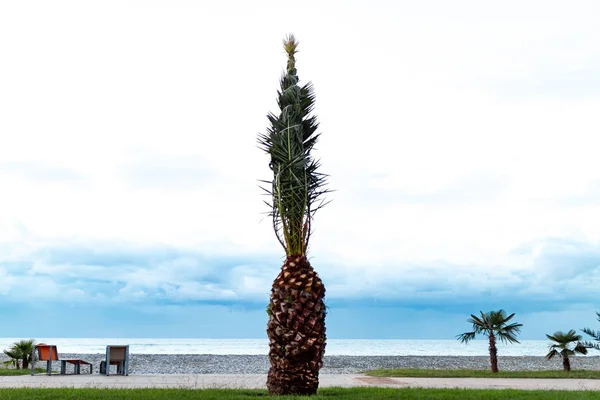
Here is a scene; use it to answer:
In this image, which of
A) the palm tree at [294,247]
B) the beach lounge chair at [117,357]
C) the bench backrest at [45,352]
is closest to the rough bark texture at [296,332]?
the palm tree at [294,247]

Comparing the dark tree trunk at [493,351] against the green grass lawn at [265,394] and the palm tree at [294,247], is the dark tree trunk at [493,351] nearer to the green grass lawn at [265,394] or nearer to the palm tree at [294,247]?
the green grass lawn at [265,394]

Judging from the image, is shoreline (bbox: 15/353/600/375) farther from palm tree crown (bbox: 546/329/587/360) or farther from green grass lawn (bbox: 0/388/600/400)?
green grass lawn (bbox: 0/388/600/400)

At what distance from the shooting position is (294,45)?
48.0 feet

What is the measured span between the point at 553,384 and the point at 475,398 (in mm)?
5628

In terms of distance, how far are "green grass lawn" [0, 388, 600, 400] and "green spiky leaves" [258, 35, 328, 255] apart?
3.16 m

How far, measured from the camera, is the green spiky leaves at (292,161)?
13578 mm

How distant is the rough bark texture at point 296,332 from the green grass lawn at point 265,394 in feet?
1.46

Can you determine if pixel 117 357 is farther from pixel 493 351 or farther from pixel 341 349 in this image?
pixel 341 349

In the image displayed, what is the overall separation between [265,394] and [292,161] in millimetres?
5097

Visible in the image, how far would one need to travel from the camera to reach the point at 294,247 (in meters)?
13.4

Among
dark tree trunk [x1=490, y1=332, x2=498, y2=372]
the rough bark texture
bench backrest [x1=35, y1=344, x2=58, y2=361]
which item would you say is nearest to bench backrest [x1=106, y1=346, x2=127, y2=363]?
bench backrest [x1=35, y1=344, x2=58, y2=361]

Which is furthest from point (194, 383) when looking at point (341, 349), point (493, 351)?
point (341, 349)

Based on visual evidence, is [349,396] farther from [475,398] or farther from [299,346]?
[475,398]

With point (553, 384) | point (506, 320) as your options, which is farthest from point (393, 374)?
point (553, 384)
